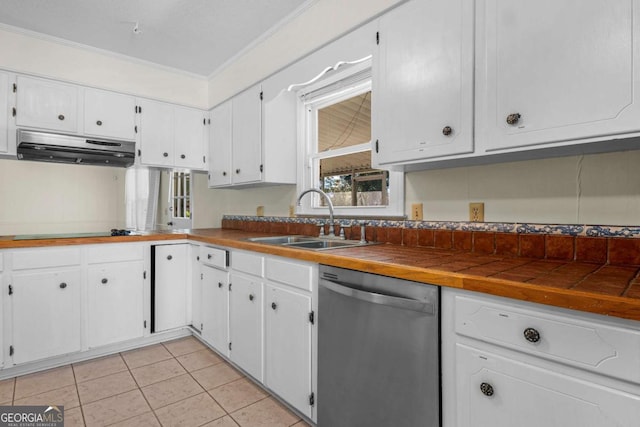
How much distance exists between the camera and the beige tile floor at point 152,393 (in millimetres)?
1845

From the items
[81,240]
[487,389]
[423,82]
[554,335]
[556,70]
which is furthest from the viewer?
[81,240]

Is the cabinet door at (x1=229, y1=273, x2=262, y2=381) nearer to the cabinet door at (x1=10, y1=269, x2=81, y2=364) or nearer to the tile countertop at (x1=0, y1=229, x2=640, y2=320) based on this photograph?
the tile countertop at (x1=0, y1=229, x2=640, y2=320)

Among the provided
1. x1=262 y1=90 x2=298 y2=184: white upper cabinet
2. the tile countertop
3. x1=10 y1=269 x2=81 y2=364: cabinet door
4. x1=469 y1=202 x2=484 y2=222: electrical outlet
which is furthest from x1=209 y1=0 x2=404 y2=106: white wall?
x1=10 y1=269 x2=81 y2=364: cabinet door

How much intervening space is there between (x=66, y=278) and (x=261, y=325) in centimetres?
158

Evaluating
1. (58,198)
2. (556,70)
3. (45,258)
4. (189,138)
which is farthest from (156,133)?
(556,70)

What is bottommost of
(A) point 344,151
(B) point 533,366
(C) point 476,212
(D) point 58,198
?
(B) point 533,366

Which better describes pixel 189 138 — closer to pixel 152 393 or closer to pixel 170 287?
pixel 170 287

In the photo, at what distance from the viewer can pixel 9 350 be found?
2.26 m

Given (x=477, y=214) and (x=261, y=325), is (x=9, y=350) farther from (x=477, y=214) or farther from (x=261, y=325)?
(x=477, y=214)

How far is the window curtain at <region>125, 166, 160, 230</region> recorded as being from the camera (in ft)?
10.8

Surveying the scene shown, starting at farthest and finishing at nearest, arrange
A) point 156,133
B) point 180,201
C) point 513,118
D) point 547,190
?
1. point 180,201
2. point 156,133
3. point 547,190
4. point 513,118

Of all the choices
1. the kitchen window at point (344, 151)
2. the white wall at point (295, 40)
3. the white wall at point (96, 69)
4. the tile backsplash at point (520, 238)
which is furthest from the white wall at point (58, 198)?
the tile backsplash at point (520, 238)

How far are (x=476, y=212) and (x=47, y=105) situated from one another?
10.7 feet

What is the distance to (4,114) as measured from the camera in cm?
253
